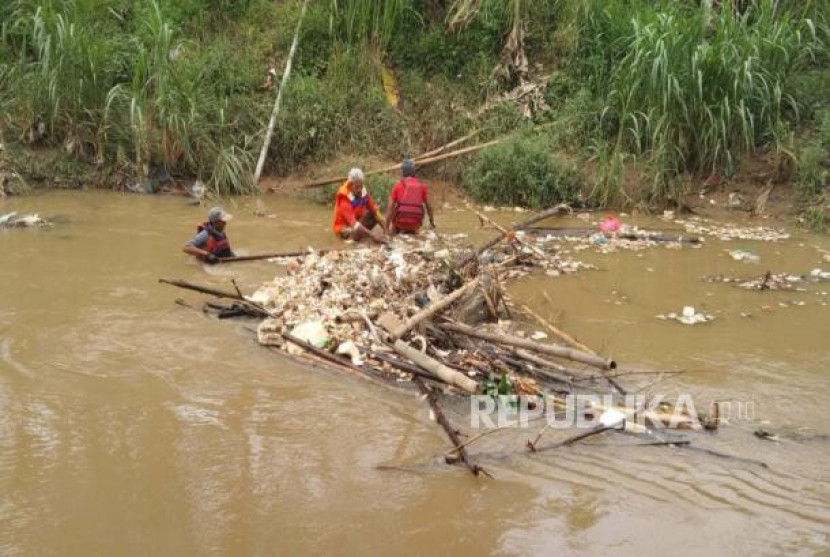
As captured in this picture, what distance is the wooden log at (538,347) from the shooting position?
4.75m

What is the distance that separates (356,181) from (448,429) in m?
4.96

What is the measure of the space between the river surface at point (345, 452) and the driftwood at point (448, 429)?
65mm

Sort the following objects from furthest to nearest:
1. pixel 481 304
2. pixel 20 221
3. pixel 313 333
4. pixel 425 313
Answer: pixel 20 221
pixel 481 304
pixel 313 333
pixel 425 313

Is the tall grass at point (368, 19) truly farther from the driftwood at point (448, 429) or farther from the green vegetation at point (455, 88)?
the driftwood at point (448, 429)

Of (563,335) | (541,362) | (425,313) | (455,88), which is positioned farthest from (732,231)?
(425,313)

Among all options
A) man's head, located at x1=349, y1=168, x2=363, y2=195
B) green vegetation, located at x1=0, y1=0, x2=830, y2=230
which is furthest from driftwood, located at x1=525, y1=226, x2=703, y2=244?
man's head, located at x1=349, y1=168, x2=363, y2=195

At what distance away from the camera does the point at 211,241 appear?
315 inches

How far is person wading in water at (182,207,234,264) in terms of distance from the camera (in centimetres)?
789

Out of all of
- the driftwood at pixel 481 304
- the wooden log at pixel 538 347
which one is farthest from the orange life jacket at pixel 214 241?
the wooden log at pixel 538 347

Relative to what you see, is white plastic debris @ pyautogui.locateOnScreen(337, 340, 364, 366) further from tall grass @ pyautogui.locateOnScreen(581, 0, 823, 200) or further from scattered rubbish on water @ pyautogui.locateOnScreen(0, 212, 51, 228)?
tall grass @ pyautogui.locateOnScreen(581, 0, 823, 200)

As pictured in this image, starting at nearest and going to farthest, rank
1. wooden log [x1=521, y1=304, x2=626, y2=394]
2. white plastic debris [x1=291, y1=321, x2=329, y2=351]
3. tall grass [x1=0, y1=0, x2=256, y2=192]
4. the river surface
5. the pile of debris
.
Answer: the river surface → the pile of debris → wooden log [x1=521, y1=304, x2=626, y2=394] → white plastic debris [x1=291, y1=321, x2=329, y2=351] → tall grass [x1=0, y1=0, x2=256, y2=192]

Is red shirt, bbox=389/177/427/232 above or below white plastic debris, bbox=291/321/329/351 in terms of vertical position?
above

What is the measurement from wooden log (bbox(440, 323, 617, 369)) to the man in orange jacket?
359 cm

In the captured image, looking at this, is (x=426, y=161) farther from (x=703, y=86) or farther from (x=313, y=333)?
(x=313, y=333)
